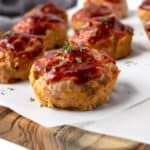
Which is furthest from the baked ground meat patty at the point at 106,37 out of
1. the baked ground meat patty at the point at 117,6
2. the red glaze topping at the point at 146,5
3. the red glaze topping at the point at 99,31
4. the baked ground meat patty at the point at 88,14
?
the baked ground meat patty at the point at 117,6

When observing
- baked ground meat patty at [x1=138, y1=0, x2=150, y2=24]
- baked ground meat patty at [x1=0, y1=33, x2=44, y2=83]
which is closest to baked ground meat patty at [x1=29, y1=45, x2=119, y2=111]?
baked ground meat patty at [x1=0, y1=33, x2=44, y2=83]

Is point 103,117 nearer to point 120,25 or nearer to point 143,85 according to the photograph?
point 143,85

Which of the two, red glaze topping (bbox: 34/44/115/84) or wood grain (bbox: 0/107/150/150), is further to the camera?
red glaze topping (bbox: 34/44/115/84)

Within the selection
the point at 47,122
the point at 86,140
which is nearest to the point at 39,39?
the point at 47,122

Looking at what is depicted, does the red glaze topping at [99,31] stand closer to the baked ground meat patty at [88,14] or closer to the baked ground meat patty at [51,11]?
the baked ground meat patty at [88,14]

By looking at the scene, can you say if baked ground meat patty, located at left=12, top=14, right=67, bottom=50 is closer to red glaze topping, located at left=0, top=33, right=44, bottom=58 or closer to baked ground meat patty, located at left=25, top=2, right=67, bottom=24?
baked ground meat patty, located at left=25, top=2, right=67, bottom=24
